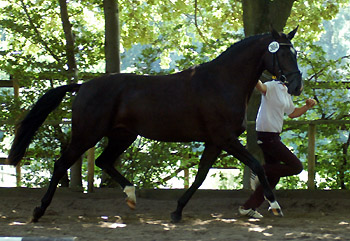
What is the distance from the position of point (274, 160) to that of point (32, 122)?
283 centimetres

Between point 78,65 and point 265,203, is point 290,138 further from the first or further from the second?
point 78,65

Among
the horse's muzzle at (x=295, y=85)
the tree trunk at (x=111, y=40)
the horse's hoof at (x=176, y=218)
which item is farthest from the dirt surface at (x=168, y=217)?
the horse's muzzle at (x=295, y=85)

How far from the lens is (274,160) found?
680cm

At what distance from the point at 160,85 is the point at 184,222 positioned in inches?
59.4

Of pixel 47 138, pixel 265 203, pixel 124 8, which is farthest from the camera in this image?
pixel 124 8

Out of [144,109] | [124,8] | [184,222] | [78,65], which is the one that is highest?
[124,8]

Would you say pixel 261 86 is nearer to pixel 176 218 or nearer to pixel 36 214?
pixel 176 218

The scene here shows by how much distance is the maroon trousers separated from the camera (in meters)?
6.62

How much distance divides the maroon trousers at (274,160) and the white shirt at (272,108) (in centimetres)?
8

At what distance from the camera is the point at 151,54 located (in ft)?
29.1

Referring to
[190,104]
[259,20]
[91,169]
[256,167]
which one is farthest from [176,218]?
[259,20]

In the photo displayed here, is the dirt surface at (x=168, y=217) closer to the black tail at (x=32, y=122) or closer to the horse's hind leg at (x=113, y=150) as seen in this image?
the horse's hind leg at (x=113, y=150)

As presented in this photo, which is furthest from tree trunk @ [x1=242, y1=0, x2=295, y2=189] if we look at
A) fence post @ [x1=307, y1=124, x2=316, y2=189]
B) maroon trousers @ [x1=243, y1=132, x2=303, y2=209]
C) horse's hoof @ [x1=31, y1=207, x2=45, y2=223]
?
horse's hoof @ [x1=31, y1=207, x2=45, y2=223]

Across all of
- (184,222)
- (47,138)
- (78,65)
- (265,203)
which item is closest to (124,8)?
(78,65)
